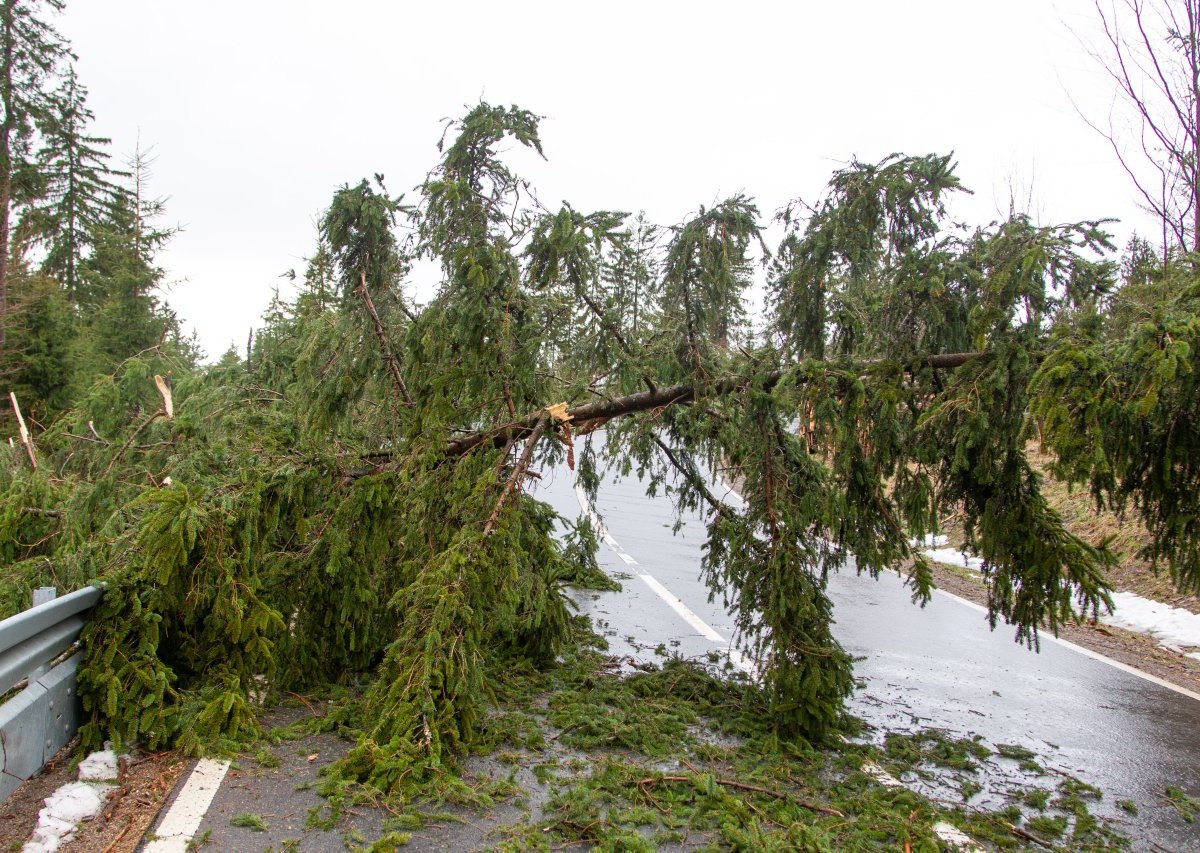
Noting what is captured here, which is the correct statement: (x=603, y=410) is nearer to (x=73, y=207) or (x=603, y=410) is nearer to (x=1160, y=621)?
(x=1160, y=621)

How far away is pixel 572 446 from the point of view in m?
5.96

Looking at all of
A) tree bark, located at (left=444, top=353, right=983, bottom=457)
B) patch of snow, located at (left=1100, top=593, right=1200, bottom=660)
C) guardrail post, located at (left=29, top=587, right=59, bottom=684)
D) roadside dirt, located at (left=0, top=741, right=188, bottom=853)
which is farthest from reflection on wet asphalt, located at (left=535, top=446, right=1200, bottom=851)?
guardrail post, located at (left=29, top=587, right=59, bottom=684)

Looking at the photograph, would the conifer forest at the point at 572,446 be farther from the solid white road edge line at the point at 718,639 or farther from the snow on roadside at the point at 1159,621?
the snow on roadside at the point at 1159,621

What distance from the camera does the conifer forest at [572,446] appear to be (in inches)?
167

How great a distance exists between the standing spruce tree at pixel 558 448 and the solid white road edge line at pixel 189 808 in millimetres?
331

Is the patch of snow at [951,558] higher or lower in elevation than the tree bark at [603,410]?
lower

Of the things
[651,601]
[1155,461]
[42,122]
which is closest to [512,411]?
[1155,461]

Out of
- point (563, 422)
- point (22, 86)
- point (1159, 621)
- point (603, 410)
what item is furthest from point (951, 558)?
point (22, 86)

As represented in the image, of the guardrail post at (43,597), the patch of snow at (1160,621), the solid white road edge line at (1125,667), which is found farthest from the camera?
the patch of snow at (1160,621)

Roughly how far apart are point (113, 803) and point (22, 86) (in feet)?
101

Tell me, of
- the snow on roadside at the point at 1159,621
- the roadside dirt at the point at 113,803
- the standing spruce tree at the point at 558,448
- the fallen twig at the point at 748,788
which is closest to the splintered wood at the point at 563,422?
the standing spruce tree at the point at 558,448

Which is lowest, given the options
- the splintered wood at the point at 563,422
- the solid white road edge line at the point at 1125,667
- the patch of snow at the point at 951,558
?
the solid white road edge line at the point at 1125,667

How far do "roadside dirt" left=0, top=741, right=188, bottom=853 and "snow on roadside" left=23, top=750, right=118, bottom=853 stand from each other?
0.13 feet

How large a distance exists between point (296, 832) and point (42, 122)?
3165cm
